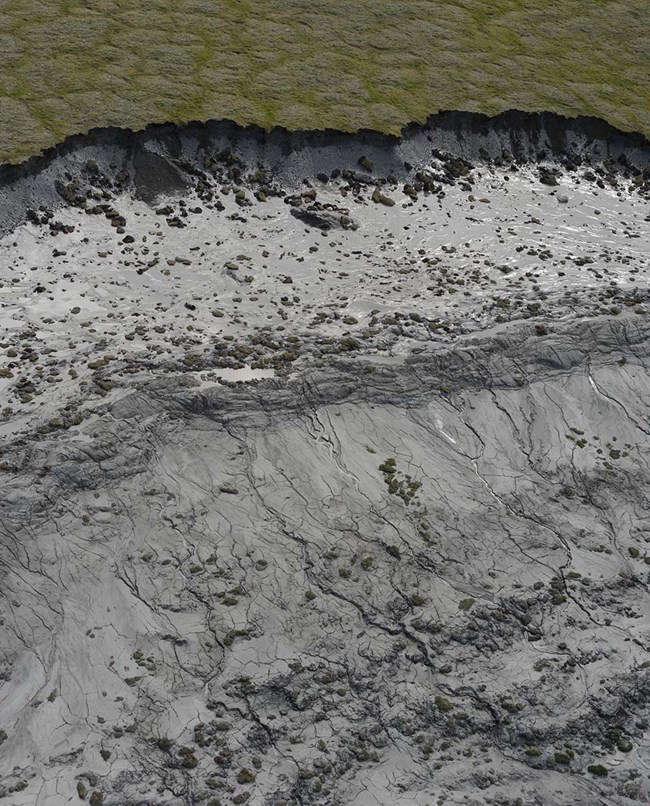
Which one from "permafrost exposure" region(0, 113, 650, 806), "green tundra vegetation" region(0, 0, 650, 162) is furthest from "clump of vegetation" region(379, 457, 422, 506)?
"green tundra vegetation" region(0, 0, 650, 162)

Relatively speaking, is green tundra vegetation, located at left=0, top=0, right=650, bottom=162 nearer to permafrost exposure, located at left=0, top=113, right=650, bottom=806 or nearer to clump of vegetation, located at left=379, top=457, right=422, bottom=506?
permafrost exposure, located at left=0, top=113, right=650, bottom=806

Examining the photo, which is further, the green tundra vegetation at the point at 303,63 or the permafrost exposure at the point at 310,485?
the green tundra vegetation at the point at 303,63

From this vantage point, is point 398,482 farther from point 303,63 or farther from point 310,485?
point 303,63

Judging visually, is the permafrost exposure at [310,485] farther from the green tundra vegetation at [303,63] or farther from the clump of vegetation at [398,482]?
the green tundra vegetation at [303,63]

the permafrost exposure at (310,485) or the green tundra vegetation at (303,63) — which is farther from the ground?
the green tundra vegetation at (303,63)

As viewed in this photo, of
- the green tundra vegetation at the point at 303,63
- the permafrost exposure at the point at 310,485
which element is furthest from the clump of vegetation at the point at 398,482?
the green tundra vegetation at the point at 303,63

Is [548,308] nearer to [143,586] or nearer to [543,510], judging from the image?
[543,510]

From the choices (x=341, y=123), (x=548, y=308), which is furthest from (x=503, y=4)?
(x=548, y=308)

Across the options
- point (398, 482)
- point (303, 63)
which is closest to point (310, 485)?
point (398, 482)
